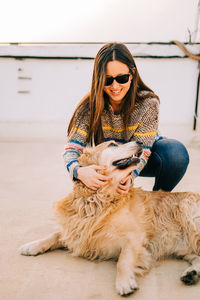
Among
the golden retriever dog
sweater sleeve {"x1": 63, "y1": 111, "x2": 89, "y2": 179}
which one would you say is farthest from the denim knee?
sweater sleeve {"x1": 63, "y1": 111, "x2": 89, "y2": 179}

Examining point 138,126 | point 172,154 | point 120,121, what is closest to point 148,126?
point 138,126

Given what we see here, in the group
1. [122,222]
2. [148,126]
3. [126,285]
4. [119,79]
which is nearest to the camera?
[126,285]

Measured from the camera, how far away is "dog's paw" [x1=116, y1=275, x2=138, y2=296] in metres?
1.49

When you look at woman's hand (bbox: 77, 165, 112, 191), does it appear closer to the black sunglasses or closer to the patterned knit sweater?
the patterned knit sweater

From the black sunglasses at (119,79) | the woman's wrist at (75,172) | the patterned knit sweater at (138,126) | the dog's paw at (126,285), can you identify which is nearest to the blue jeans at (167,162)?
the patterned knit sweater at (138,126)

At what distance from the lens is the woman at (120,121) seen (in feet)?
6.66

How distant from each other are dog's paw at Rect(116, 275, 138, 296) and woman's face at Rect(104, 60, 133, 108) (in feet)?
4.17

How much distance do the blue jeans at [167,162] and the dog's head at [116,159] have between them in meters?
0.45

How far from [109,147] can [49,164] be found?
2540 mm

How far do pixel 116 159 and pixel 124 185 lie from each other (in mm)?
193

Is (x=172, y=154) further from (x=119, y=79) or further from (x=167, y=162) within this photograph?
(x=119, y=79)

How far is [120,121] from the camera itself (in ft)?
7.57

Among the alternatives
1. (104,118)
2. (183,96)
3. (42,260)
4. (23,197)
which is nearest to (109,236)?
(42,260)

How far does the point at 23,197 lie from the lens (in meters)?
3.01
